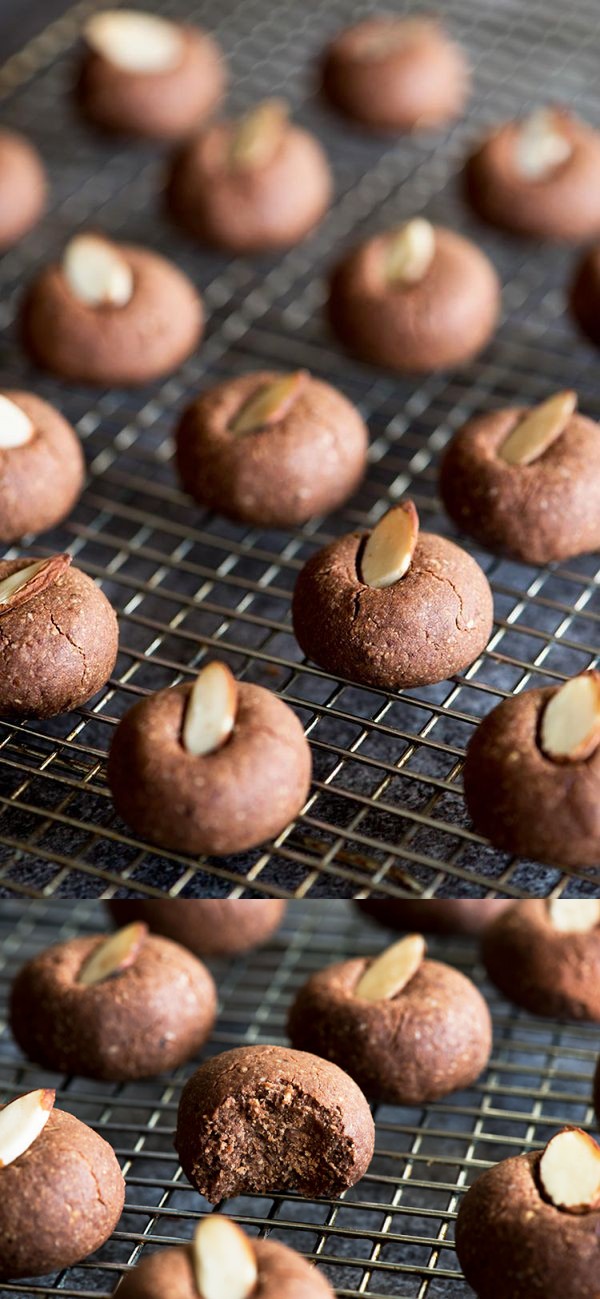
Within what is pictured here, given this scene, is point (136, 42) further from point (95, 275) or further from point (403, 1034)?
point (403, 1034)

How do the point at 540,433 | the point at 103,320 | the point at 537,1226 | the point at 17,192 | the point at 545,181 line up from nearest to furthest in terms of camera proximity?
the point at 537,1226, the point at 540,433, the point at 103,320, the point at 545,181, the point at 17,192

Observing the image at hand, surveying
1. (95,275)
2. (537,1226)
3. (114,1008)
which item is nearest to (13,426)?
(95,275)

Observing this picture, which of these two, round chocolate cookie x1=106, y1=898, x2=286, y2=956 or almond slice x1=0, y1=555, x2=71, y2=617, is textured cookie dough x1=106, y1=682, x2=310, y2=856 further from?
round chocolate cookie x1=106, y1=898, x2=286, y2=956

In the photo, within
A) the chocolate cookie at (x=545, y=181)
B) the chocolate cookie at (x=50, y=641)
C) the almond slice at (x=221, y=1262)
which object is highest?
the chocolate cookie at (x=50, y=641)

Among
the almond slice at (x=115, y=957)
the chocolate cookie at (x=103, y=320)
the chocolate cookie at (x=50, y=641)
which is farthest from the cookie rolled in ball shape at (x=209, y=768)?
the chocolate cookie at (x=103, y=320)

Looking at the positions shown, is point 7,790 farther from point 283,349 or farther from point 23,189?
point 23,189

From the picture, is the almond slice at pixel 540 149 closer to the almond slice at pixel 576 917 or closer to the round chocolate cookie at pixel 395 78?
the round chocolate cookie at pixel 395 78
